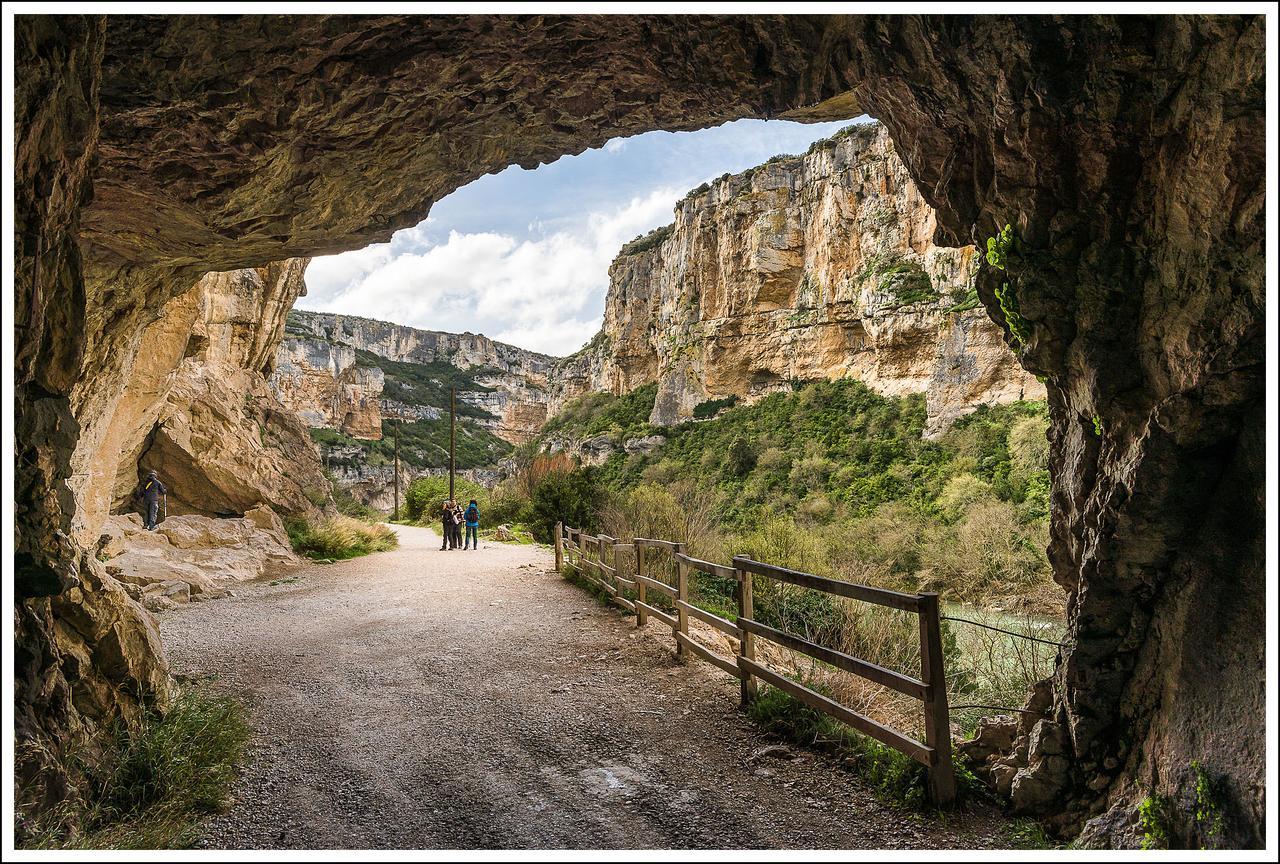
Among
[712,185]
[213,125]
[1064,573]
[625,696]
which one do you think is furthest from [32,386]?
[712,185]

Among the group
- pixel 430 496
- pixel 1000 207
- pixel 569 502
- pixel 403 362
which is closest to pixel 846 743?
pixel 1000 207

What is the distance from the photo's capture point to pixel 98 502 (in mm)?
10227

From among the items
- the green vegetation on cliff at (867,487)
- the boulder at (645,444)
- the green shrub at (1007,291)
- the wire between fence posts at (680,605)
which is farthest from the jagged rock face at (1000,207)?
the boulder at (645,444)

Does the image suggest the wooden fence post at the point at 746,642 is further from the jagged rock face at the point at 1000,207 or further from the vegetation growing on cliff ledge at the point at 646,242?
the vegetation growing on cliff ledge at the point at 646,242

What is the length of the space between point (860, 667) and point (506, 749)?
259 cm

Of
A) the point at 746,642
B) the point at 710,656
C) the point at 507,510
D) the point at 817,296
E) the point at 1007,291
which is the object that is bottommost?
the point at 507,510

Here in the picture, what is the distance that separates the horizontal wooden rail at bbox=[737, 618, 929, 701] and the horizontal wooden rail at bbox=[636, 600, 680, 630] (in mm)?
2085

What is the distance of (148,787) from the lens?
3.47 metres

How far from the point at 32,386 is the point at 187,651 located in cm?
501

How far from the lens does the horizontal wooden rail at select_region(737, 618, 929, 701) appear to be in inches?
140

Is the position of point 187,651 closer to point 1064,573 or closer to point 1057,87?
point 1064,573

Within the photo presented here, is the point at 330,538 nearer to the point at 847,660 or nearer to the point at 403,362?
the point at 847,660

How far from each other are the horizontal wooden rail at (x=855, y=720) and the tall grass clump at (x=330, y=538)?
1479cm

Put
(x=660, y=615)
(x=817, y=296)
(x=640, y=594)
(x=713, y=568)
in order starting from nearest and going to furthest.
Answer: (x=713, y=568) → (x=660, y=615) → (x=640, y=594) → (x=817, y=296)
